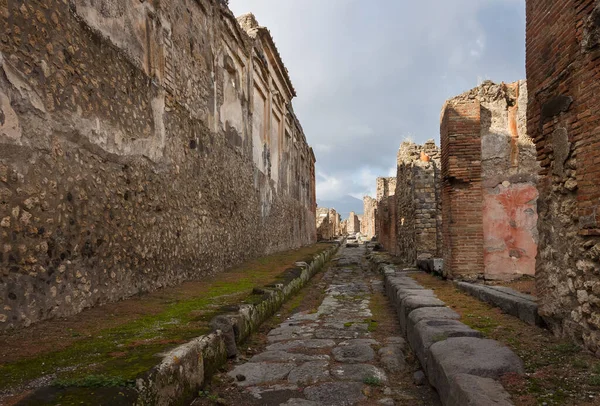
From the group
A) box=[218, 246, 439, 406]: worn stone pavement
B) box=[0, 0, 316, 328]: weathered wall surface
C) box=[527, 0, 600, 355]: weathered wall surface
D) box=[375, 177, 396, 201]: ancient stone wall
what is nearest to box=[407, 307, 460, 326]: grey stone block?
box=[218, 246, 439, 406]: worn stone pavement

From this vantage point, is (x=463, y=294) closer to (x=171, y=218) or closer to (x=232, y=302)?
(x=232, y=302)

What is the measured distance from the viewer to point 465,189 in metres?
7.25

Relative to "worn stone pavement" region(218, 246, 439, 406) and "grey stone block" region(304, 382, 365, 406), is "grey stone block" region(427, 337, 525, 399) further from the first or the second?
"grey stone block" region(304, 382, 365, 406)

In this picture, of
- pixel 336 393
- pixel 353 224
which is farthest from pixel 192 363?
pixel 353 224

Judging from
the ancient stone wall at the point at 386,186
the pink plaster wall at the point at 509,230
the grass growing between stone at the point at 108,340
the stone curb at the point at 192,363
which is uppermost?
the ancient stone wall at the point at 386,186

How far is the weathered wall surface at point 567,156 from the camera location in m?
2.91

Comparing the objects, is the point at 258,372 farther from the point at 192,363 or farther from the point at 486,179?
the point at 486,179

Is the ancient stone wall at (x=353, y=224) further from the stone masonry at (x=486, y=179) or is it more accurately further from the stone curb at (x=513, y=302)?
the stone curb at (x=513, y=302)

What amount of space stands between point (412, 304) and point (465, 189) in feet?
10.7

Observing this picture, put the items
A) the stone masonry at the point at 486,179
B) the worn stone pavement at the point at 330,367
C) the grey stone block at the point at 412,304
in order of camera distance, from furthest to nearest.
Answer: the stone masonry at the point at 486,179 < the grey stone block at the point at 412,304 < the worn stone pavement at the point at 330,367

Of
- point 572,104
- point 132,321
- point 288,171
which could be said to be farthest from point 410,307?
point 288,171

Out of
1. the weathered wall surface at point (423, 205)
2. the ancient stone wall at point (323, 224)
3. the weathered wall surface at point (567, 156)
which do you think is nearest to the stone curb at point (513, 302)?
the weathered wall surface at point (567, 156)

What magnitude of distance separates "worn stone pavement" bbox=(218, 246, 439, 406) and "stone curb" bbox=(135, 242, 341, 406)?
231 mm

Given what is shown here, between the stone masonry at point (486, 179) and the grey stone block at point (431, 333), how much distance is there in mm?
3659
